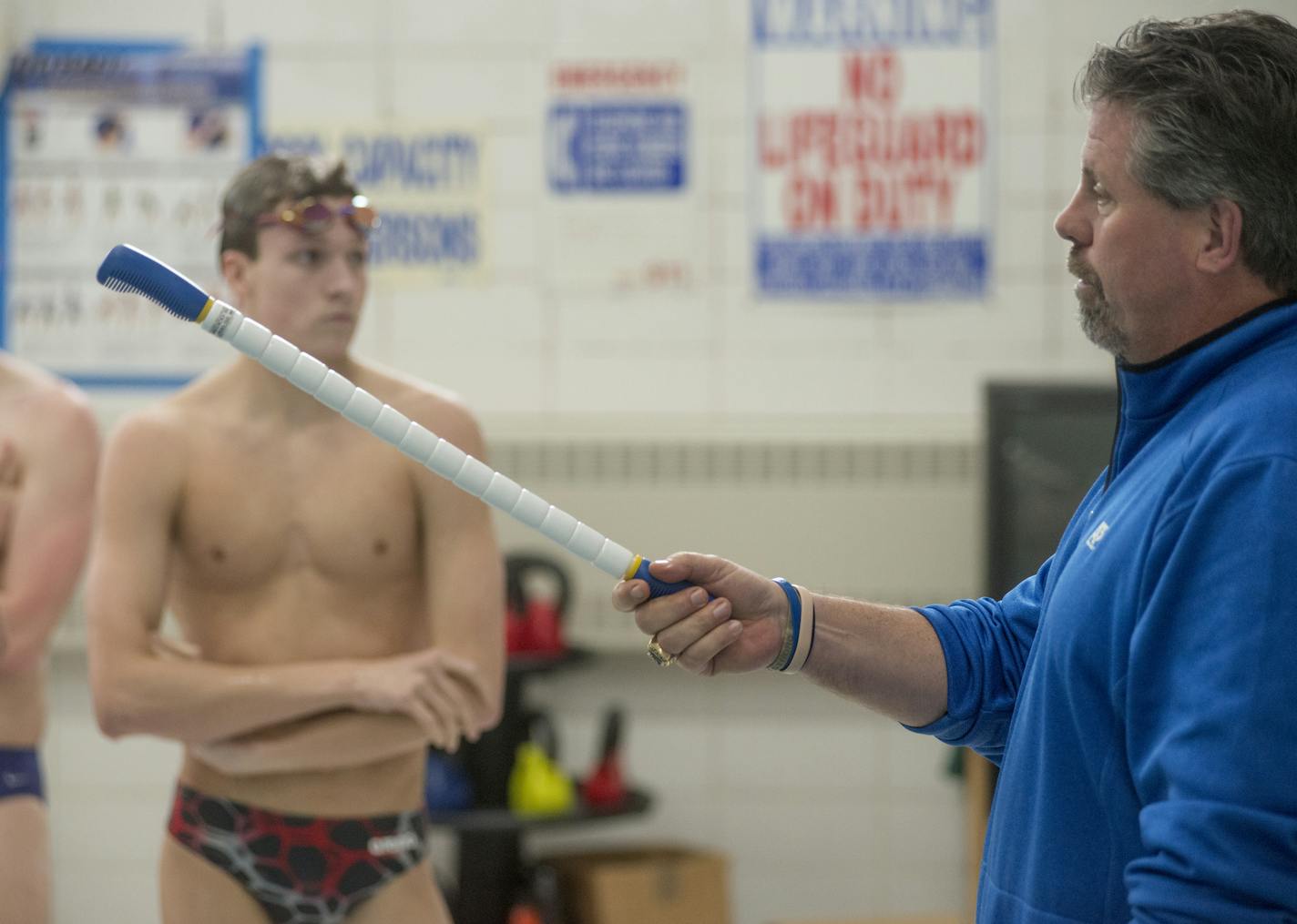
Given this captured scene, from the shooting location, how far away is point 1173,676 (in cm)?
116

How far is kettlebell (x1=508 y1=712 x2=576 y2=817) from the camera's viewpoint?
159 inches

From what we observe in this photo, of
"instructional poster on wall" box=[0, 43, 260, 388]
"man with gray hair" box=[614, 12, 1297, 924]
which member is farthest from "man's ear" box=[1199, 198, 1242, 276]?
"instructional poster on wall" box=[0, 43, 260, 388]

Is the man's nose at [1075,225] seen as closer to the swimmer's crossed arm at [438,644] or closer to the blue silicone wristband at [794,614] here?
the blue silicone wristband at [794,614]

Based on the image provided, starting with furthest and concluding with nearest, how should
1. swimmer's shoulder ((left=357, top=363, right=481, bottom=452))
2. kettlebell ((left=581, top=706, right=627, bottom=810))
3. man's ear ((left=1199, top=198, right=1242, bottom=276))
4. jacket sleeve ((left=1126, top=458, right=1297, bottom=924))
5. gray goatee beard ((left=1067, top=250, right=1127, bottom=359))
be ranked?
kettlebell ((left=581, top=706, right=627, bottom=810)) → swimmer's shoulder ((left=357, top=363, right=481, bottom=452)) → gray goatee beard ((left=1067, top=250, right=1127, bottom=359)) → man's ear ((left=1199, top=198, right=1242, bottom=276)) → jacket sleeve ((left=1126, top=458, right=1297, bottom=924))

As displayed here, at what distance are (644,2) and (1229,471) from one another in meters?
3.56

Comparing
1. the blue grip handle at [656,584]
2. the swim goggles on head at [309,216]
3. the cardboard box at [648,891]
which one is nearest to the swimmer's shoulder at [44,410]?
the swim goggles on head at [309,216]

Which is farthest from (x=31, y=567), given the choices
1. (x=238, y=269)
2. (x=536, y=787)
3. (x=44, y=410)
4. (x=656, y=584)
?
(x=536, y=787)

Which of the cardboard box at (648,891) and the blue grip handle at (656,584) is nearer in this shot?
the blue grip handle at (656,584)

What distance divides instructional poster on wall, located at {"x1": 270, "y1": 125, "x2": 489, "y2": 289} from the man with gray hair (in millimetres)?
3061

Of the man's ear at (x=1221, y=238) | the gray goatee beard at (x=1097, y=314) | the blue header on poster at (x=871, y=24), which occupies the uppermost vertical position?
the blue header on poster at (x=871, y=24)

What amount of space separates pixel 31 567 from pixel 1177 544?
6.53 ft

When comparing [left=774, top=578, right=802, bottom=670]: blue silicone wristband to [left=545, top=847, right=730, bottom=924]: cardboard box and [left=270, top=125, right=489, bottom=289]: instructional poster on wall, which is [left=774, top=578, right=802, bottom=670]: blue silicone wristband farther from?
[left=270, top=125, right=489, bottom=289]: instructional poster on wall

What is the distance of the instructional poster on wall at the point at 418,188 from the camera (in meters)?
4.45

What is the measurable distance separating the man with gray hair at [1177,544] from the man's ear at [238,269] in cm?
110
